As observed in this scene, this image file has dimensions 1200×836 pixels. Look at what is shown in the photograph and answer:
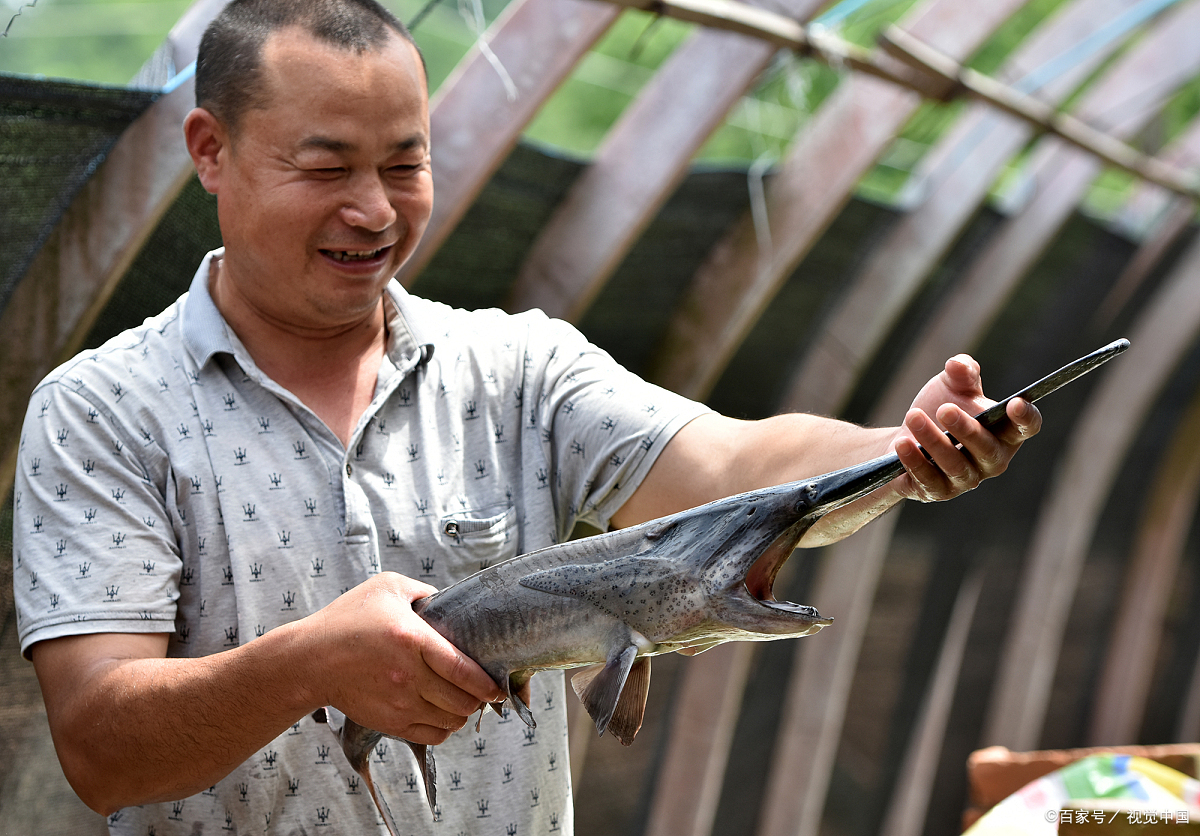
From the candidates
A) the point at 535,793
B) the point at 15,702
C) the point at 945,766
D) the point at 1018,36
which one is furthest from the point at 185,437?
the point at 1018,36

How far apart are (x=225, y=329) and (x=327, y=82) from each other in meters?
0.44

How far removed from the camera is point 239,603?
1.75 metres

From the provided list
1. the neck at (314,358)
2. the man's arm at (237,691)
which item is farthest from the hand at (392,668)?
the neck at (314,358)

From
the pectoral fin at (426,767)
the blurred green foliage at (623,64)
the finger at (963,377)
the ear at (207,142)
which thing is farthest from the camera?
the blurred green foliage at (623,64)

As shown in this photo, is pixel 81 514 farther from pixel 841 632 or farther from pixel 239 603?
pixel 841 632

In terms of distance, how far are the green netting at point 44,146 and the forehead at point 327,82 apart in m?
0.83

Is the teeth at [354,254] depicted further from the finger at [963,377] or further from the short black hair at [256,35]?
the finger at [963,377]

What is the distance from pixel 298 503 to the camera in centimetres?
180

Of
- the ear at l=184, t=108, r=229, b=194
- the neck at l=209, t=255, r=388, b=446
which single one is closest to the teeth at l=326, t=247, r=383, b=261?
the neck at l=209, t=255, r=388, b=446

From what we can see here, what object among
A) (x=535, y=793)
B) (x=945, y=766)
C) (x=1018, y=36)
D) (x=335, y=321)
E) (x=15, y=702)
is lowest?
(x=945, y=766)

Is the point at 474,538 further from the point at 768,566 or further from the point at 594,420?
the point at 768,566

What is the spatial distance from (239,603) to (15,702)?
3.26 feet

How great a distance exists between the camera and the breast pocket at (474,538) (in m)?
1.86

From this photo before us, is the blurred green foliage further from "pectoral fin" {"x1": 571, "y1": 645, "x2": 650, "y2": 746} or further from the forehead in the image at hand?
"pectoral fin" {"x1": 571, "y1": 645, "x2": 650, "y2": 746}
